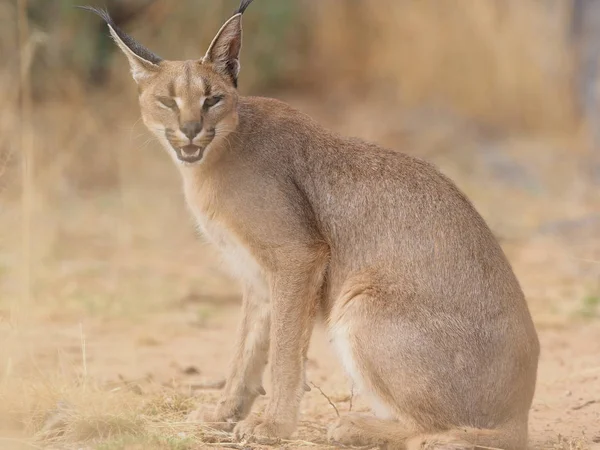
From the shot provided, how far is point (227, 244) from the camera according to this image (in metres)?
6.72

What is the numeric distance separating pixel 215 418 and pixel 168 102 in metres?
2.06

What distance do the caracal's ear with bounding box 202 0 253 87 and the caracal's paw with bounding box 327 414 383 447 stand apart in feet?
7.33

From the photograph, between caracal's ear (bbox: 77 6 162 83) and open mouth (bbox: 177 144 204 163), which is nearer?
open mouth (bbox: 177 144 204 163)

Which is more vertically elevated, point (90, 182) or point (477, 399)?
point (90, 182)

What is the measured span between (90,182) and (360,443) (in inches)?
372

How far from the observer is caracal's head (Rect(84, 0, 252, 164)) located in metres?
6.44

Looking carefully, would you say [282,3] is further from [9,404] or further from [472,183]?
[9,404]

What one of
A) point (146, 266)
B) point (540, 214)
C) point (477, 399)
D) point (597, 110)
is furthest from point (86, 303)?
point (597, 110)

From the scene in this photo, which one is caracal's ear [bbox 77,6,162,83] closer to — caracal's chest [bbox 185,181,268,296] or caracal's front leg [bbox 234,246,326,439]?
caracal's chest [bbox 185,181,268,296]

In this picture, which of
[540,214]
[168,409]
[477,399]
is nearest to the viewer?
[477,399]

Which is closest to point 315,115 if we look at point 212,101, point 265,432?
point 212,101

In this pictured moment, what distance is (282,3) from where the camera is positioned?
1747 cm

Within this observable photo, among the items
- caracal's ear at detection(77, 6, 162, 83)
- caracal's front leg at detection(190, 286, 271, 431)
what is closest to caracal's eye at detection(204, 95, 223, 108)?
caracal's ear at detection(77, 6, 162, 83)

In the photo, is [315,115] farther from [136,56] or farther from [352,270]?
[352,270]
